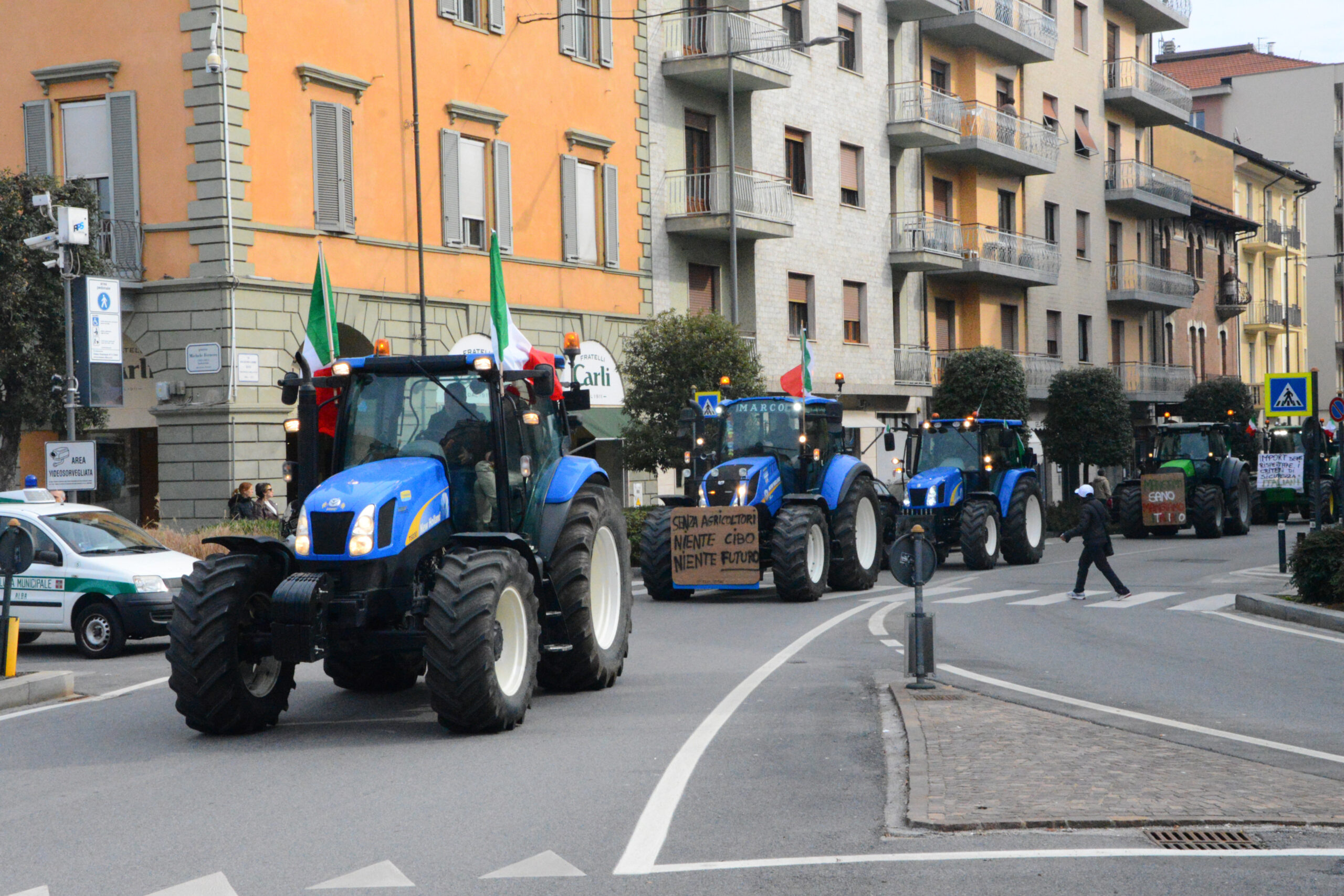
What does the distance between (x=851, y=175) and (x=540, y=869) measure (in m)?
34.5

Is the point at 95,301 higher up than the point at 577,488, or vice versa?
the point at 95,301

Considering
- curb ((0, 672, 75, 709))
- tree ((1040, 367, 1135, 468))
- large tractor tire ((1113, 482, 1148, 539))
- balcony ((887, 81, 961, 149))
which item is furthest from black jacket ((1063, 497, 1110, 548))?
tree ((1040, 367, 1135, 468))

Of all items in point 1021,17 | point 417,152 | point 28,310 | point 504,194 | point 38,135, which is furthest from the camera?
point 1021,17

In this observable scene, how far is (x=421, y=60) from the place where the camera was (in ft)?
86.8

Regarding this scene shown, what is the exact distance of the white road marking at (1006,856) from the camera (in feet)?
20.4

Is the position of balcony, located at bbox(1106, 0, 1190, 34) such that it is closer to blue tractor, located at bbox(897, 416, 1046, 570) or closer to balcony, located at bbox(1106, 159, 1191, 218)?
balcony, located at bbox(1106, 159, 1191, 218)

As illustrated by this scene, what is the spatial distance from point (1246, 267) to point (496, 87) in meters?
48.1

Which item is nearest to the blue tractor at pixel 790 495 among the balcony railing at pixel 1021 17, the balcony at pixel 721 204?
the balcony at pixel 721 204

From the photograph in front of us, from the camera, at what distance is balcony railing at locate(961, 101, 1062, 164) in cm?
4291

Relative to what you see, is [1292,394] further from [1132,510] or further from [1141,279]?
[1141,279]

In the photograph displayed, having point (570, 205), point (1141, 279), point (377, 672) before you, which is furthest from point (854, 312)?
point (377, 672)

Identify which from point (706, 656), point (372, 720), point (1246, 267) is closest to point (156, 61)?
point (706, 656)

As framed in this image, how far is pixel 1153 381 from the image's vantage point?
5491 centimetres

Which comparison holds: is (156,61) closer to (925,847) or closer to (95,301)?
(95,301)
